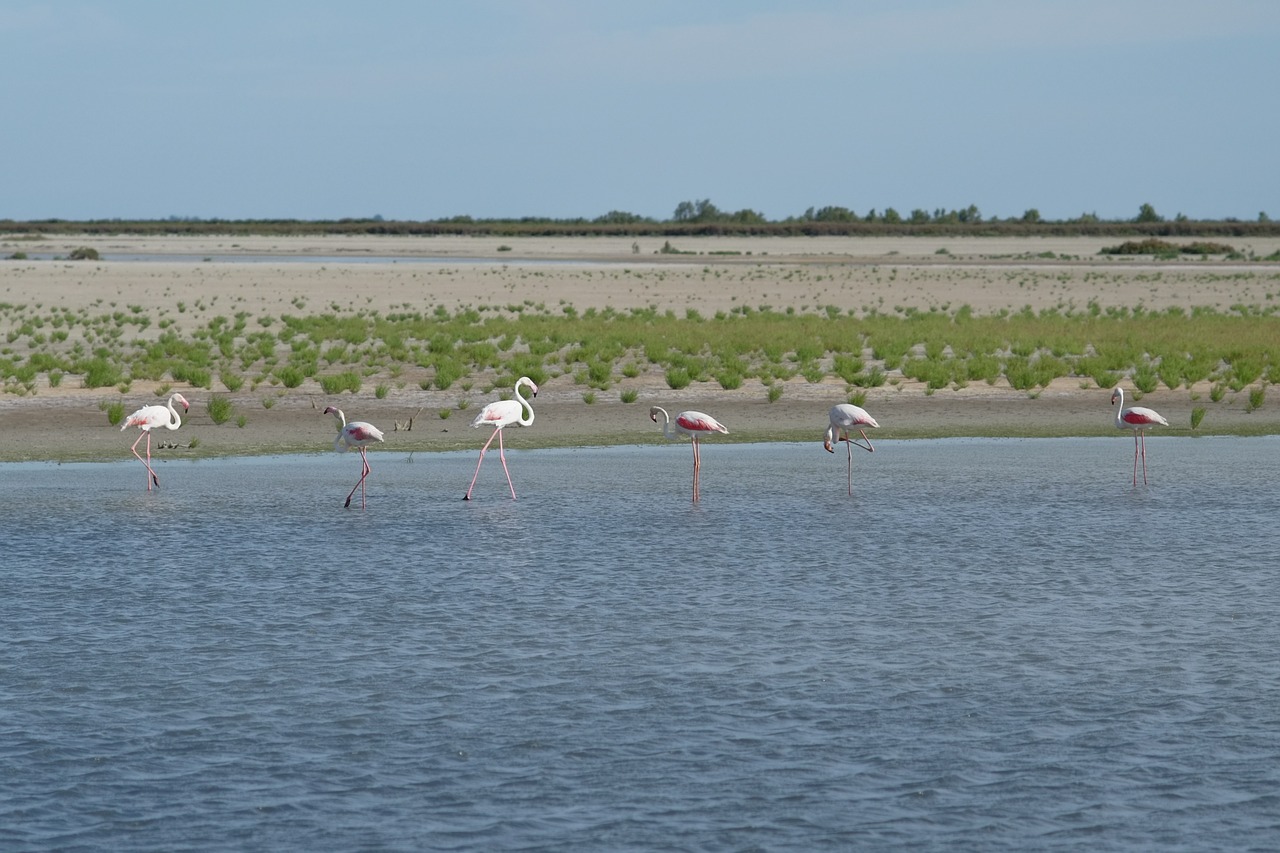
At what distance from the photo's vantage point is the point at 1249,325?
4219 cm

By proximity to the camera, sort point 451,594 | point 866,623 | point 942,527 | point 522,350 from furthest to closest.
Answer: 1. point 522,350
2. point 942,527
3. point 451,594
4. point 866,623

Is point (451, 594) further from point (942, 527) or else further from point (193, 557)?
point (942, 527)

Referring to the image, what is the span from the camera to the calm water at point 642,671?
723 cm

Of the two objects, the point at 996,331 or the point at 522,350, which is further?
the point at 996,331

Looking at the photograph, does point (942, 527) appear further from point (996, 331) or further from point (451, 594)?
point (996, 331)

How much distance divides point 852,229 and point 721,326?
134 meters

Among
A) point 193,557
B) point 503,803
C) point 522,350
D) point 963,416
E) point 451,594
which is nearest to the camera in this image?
point 503,803

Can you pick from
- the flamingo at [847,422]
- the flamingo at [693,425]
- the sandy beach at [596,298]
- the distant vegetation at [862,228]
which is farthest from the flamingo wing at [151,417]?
the distant vegetation at [862,228]

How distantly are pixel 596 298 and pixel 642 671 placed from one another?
49665mm

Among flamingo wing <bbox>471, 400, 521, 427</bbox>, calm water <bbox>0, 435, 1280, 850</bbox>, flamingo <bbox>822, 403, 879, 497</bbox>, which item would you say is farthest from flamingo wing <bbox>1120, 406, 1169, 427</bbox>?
flamingo wing <bbox>471, 400, 521, 427</bbox>

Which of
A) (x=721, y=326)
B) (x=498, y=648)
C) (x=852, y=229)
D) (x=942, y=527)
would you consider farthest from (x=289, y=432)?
(x=852, y=229)

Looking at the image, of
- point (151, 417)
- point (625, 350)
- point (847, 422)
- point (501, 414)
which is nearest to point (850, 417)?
point (847, 422)

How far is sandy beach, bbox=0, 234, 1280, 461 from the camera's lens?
77.2 feet

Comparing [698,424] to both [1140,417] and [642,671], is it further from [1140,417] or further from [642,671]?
[642,671]
